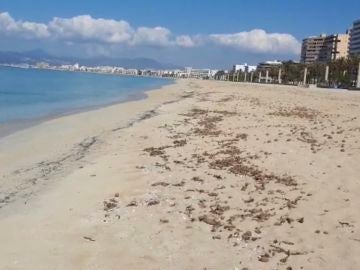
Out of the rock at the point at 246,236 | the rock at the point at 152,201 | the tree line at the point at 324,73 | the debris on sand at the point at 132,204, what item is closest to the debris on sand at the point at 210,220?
the rock at the point at 246,236

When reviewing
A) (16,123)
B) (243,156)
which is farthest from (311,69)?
(243,156)

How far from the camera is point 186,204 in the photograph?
8414 mm

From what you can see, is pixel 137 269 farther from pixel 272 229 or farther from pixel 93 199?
pixel 93 199

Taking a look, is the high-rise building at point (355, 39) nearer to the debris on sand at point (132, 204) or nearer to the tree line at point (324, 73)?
the tree line at point (324, 73)

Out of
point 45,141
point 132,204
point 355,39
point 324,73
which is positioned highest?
point 355,39

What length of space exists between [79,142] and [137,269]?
38.9ft

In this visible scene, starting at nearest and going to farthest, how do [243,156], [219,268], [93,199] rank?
[219,268]
[93,199]
[243,156]

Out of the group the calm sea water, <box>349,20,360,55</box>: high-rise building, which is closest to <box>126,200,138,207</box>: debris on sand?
the calm sea water

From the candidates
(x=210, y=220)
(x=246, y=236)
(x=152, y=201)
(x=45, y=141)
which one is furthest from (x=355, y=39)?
(x=246, y=236)

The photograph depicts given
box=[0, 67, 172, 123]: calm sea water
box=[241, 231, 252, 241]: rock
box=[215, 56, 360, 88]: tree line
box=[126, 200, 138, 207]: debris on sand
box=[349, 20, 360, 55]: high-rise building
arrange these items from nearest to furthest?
box=[241, 231, 252, 241]: rock, box=[126, 200, 138, 207]: debris on sand, box=[0, 67, 172, 123]: calm sea water, box=[215, 56, 360, 88]: tree line, box=[349, 20, 360, 55]: high-rise building

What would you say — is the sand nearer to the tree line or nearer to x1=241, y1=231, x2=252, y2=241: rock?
x1=241, y1=231, x2=252, y2=241: rock

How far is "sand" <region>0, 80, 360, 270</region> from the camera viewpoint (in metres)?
6.16

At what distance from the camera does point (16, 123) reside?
23.7m

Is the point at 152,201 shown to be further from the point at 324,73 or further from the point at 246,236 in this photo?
the point at 324,73
